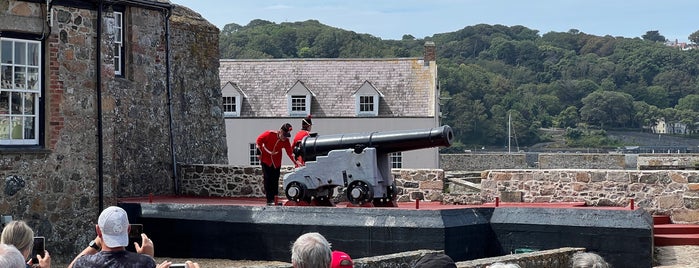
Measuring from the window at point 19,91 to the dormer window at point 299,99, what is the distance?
30.1 meters

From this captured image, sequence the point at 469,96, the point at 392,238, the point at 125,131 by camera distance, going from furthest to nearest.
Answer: the point at 469,96 < the point at 125,131 < the point at 392,238

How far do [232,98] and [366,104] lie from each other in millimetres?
5350

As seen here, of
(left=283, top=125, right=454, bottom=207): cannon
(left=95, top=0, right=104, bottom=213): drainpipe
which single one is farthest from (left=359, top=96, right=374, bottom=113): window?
(left=95, top=0, right=104, bottom=213): drainpipe

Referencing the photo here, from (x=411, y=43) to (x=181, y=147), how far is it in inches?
5636

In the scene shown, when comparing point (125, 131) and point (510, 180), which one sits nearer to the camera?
point (510, 180)

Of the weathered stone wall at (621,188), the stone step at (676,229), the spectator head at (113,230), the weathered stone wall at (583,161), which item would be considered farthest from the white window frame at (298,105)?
the spectator head at (113,230)

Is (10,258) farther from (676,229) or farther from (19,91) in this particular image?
(676,229)

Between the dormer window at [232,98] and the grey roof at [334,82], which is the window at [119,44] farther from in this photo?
the dormer window at [232,98]

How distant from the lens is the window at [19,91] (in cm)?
1627

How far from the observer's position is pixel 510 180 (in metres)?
19.3

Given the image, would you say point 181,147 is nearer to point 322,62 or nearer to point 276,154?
point 276,154

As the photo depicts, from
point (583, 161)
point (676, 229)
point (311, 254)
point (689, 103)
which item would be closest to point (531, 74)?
point (689, 103)

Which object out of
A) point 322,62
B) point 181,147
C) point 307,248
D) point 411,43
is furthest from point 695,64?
point 307,248

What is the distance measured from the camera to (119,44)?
20500 millimetres
